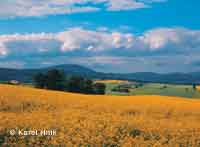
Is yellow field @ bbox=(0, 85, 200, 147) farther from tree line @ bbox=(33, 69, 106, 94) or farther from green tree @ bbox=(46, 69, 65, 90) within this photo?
tree line @ bbox=(33, 69, 106, 94)

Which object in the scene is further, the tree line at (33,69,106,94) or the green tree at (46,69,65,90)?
the tree line at (33,69,106,94)

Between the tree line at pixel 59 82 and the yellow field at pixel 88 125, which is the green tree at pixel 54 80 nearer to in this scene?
the tree line at pixel 59 82

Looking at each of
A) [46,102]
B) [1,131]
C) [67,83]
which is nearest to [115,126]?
[1,131]

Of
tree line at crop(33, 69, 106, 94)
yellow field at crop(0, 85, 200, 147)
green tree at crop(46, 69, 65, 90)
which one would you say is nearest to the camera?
yellow field at crop(0, 85, 200, 147)

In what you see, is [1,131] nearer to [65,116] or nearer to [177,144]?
[65,116]

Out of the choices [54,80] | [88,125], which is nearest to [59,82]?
[54,80]

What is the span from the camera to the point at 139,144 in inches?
818

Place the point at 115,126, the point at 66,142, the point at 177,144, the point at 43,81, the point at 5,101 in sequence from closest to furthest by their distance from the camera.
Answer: the point at 66,142
the point at 177,144
the point at 115,126
the point at 5,101
the point at 43,81

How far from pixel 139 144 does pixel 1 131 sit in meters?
8.67

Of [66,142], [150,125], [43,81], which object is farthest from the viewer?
[43,81]

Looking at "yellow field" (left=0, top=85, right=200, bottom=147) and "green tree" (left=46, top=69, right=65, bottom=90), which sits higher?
"green tree" (left=46, top=69, right=65, bottom=90)

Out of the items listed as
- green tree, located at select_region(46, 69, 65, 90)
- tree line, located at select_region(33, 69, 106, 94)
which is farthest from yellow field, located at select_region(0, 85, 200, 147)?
tree line, located at select_region(33, 69, 106, 94)

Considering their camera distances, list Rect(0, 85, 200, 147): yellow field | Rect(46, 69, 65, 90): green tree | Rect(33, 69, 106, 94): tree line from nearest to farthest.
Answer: Rect(0, 85, 200, 147): yellow field → Rect(46, 69, 65, 90): green tree → Rect(33, 69, 106, 94): tree line

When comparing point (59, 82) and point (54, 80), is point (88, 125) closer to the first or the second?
point (54, 80)
